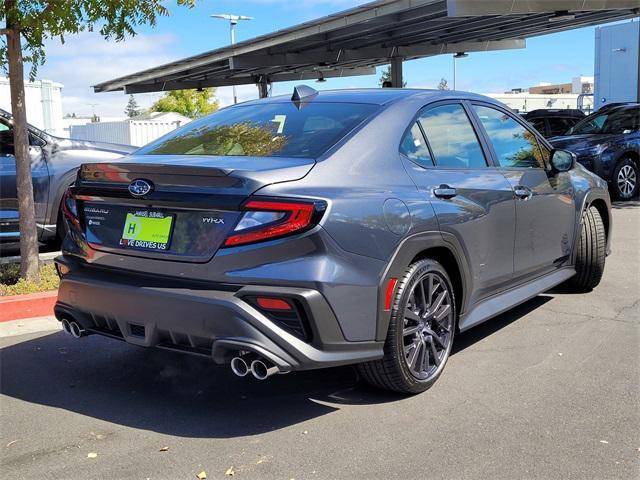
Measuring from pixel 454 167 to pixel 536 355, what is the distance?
4.56 feet

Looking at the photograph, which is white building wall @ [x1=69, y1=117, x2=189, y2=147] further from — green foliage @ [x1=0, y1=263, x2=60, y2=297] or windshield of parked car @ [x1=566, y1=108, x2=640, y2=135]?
green foliage @ [x1=0, y1=263, x2=60, y2=297]

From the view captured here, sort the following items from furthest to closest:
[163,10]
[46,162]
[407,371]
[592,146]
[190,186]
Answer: [592,146] → [46,162] → [163,10] → [407,371] → [190,186]

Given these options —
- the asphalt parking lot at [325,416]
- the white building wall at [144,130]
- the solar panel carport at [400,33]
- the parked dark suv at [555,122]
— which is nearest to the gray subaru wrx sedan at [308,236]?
the asphalt parking lot at [325,416]

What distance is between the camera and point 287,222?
10.1 ft

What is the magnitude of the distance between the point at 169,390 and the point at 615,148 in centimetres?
982

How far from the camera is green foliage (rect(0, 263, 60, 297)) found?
585 cm

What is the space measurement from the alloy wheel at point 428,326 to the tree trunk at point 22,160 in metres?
3.92

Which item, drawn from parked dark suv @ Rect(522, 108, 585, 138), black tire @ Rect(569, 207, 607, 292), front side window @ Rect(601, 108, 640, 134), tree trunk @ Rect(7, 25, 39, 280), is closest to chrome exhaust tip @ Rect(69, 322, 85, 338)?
tree trunk @ Rect(7, 25, 39, 280)

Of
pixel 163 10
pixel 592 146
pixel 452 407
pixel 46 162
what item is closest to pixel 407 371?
pixel 452 407

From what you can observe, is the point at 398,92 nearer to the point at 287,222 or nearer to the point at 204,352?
the point at 287,222

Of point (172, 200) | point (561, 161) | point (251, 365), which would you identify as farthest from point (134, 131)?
point (251, 365)

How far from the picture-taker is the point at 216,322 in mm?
3096

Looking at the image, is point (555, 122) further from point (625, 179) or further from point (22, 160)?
point (22, 160)

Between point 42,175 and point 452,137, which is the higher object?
point 452,137
